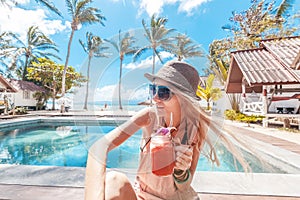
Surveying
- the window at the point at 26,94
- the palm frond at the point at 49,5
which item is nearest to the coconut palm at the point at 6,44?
the window at the point at 26,94

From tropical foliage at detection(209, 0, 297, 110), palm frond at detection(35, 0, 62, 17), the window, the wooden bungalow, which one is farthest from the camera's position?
the window

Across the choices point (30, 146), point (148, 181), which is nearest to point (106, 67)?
point (148, 181)

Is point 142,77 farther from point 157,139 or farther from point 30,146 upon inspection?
point 30,146

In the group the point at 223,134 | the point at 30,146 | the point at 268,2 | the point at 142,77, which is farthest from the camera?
the point at 268,2

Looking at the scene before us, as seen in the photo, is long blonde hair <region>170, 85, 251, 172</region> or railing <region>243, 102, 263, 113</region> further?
railing <region>243, 102, 263, 113</region>

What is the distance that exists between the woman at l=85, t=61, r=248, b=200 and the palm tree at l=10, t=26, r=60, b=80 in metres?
20.7

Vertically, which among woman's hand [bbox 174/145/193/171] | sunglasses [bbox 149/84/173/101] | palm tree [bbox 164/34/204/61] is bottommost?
woman's hand [bbox 174/145/193/171]

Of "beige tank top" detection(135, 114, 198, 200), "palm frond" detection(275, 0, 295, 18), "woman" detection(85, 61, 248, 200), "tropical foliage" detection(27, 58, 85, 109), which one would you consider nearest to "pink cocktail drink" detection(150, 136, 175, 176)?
"woman" detection(85, 61, 248, 200)

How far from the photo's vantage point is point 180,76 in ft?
1.72

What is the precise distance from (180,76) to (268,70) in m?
6.61

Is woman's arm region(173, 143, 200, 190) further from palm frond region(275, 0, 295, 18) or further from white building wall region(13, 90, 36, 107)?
white building wall region(13, 90, 36, 107)

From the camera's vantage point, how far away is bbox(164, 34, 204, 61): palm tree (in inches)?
22.4

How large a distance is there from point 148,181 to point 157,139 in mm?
344

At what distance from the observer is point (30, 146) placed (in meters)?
4.59
